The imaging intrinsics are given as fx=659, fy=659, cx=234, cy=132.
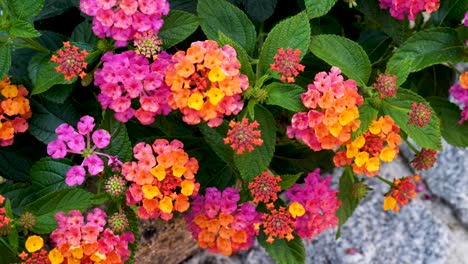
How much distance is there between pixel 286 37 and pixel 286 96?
16 cm

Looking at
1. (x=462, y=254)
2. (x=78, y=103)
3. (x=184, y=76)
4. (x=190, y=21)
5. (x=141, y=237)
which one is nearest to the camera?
(x=184, y=76)

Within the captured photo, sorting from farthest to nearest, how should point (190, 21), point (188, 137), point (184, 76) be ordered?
point (188, 137) → point (190, 21) → point (184, 76)

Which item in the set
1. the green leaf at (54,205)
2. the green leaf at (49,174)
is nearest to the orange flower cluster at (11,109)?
the green leaf at (49,174)

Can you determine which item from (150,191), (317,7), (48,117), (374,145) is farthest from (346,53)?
(48,117)

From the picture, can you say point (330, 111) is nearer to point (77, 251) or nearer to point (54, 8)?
point (77, 251)

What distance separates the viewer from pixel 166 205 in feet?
4.74

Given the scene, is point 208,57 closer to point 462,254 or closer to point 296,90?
point 296,90

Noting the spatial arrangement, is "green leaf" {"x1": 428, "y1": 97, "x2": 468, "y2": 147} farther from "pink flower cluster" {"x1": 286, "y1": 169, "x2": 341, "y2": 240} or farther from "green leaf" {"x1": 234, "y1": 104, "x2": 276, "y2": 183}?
"green leaf" {"x1": 234, "y1": 104, "x2": 276, "y2": 183}

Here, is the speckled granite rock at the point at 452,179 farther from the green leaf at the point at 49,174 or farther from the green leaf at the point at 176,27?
the green leaf at the point at 49,174

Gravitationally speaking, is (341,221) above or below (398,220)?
above

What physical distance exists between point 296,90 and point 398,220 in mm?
1314

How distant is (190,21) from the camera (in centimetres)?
158

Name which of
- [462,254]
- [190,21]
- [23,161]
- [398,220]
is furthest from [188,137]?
[462,254]

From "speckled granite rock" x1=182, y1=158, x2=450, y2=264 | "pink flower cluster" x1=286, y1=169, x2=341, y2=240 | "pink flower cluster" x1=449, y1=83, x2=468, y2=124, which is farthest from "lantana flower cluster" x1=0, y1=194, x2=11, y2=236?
"pink flower cluster" x1=449, y1=83, x2=468, y2=124
